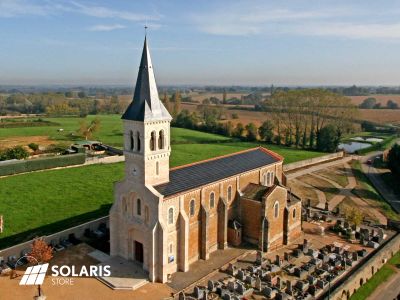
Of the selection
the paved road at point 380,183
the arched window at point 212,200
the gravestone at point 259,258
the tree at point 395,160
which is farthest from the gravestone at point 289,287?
the tree at point 395,160

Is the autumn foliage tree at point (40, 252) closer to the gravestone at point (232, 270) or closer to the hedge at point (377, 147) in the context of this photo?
the gravestone at point (232, 270)

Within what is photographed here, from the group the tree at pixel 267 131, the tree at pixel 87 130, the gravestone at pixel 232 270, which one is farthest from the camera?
the tree at pixel 87 130

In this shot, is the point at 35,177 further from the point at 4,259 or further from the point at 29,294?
the point at 29,294

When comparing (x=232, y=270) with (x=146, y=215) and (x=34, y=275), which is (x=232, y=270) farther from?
(x=34, y=275)

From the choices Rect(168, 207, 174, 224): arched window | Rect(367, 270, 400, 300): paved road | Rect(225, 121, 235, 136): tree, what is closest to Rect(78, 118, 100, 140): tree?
Rect(225, 121, 235, 136): tree

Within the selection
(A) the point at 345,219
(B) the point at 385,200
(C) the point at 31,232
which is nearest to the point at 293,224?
(A) the point at 345,219

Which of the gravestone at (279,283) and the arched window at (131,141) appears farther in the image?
the arched window at (131,141)

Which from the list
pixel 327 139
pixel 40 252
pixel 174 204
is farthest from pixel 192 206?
pixel 327 139
